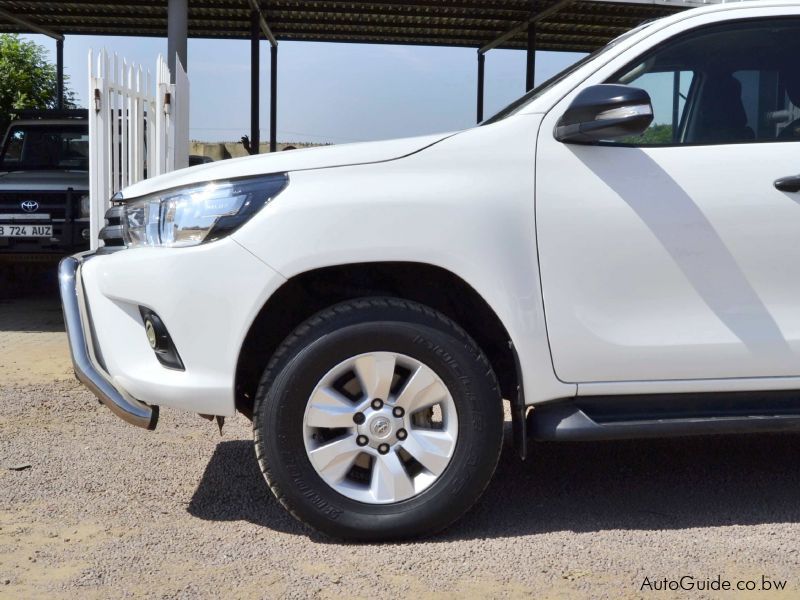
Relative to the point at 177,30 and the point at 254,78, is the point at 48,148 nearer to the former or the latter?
the point at 177,30

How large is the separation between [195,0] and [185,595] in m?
13.0

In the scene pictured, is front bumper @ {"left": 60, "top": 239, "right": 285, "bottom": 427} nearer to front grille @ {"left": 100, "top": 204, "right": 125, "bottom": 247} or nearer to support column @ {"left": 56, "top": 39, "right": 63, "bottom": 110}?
front grille @ {"left": 100, "top": 204, "right": 125, "bottom": 247}

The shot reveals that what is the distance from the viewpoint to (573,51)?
19.2 meters

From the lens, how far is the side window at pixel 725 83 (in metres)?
3.50

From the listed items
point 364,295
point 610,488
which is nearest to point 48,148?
point 364,295

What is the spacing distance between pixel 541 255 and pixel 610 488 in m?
1.28

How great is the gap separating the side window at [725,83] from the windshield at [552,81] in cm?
19

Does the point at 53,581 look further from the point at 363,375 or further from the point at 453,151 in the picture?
the point at 453,151

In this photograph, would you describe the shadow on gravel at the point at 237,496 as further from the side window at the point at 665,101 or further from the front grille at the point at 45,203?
the front grille at the point at 45,203

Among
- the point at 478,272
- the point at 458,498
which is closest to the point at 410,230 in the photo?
the point at 478,272

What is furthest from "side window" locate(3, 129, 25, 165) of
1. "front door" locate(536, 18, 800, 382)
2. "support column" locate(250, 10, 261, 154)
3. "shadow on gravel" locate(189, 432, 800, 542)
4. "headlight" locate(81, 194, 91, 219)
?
"front door" locate(536, 18, 800, 382)

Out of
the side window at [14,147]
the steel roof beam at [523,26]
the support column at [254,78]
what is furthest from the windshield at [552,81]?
the support column at [254,78]

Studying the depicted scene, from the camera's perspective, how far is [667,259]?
332 centimetres

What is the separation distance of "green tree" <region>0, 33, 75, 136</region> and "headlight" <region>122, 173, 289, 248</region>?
14113 millimetres
